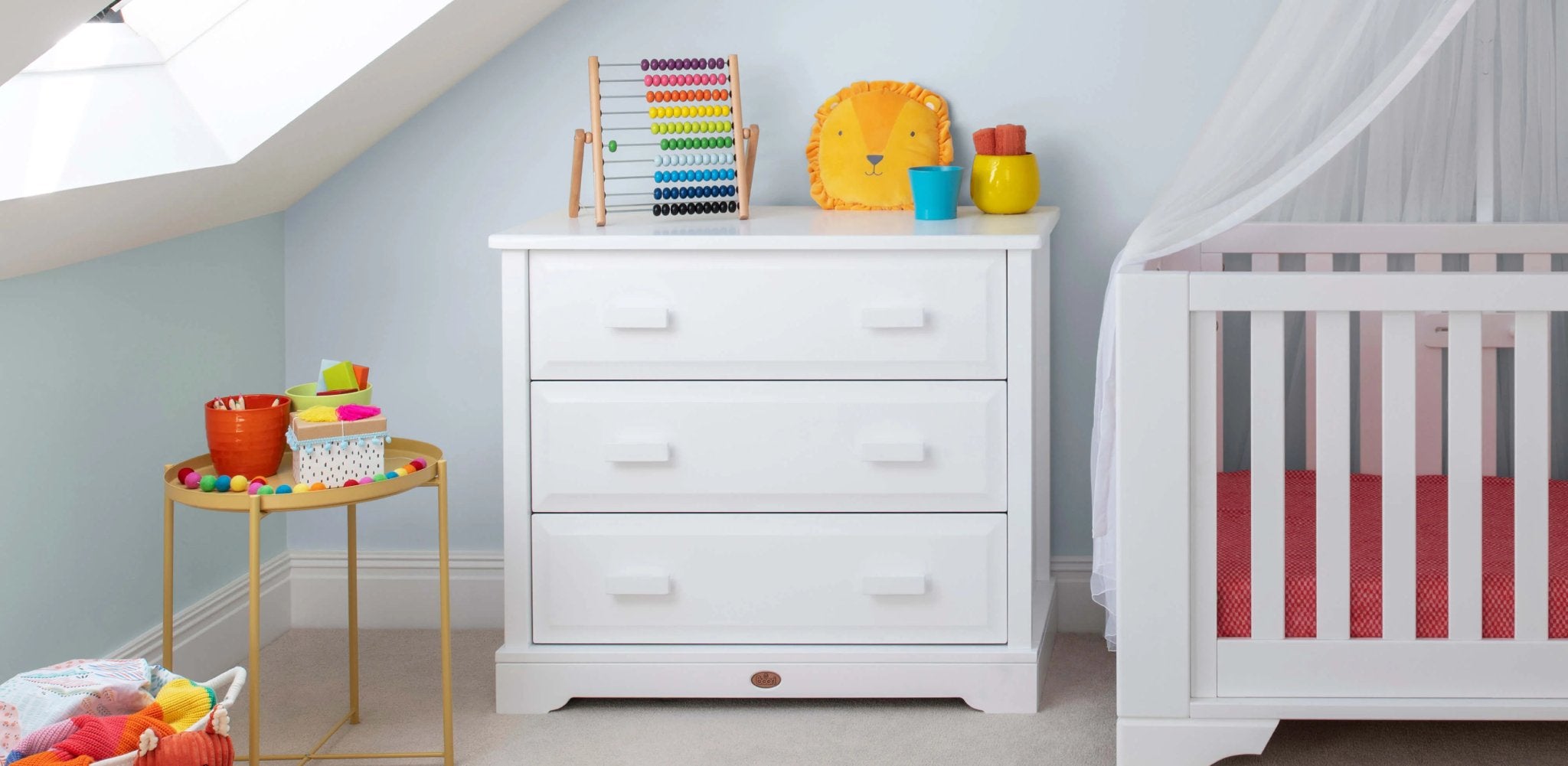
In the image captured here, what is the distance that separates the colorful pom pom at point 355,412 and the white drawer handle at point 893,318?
720 millimetres

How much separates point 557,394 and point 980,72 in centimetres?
101

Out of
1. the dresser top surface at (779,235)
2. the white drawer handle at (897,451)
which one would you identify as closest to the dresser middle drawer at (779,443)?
the white drawer handle at (897,451)

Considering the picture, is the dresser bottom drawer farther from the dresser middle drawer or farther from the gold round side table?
the gold round side table

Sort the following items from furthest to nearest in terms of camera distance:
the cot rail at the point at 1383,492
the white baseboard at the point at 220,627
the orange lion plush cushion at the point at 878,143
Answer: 1. the orange lion plush cushion at the point at 878,143
2. the white baseboard at the point at 220,627
3. the cot rail at the point at 1383,492

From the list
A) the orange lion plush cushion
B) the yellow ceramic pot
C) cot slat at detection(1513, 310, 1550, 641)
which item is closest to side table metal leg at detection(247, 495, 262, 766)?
the orange lion plush cushion

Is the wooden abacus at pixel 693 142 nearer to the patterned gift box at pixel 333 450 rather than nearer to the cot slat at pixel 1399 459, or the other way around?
the patterned gift box at pixel 333 450

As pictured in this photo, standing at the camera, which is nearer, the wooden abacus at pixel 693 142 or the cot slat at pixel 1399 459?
the cot slat at pixel 1399 459

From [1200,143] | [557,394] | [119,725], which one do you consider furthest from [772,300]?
[119,725]

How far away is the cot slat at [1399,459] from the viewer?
6.06 ft

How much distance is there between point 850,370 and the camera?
222 centimetres

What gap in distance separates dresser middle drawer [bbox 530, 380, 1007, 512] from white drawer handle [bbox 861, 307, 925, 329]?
0.30ft

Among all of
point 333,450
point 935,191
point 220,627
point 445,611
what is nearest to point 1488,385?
point 935,191

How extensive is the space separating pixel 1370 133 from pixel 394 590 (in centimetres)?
196

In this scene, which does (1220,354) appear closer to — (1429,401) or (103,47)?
(1429,401)
